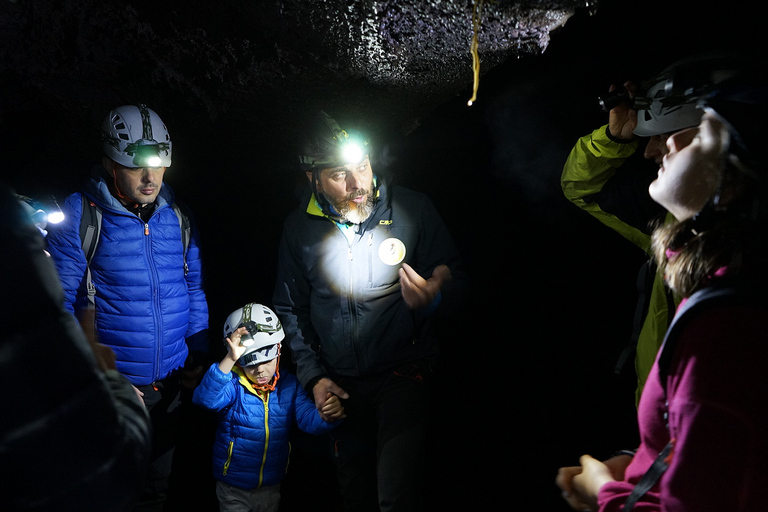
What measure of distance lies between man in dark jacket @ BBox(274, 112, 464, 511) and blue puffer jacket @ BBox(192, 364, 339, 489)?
0.87 ft

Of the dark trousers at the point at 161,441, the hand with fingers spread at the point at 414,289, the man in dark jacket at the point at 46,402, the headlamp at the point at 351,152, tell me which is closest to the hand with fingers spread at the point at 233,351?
the dark trousers at the point at 161,441

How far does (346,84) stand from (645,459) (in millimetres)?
3411

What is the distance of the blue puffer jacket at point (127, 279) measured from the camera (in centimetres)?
325

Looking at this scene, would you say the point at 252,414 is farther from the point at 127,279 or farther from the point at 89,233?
the point at 89,233

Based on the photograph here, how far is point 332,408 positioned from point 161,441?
165 centimetres

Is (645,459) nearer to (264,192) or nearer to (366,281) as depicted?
(366,281)

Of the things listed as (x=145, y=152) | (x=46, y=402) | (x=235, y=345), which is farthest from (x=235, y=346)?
(x=46, y=402)

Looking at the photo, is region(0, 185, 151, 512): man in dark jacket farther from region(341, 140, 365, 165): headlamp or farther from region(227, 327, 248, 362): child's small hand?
region(341, 140, 365, 165): headlamp

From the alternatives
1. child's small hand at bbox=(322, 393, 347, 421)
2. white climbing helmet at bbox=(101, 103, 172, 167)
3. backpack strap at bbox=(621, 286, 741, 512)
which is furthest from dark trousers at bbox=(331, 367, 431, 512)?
white climbing helmet at bbox=(101, 103, 172, 167)

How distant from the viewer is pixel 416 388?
11.0ft

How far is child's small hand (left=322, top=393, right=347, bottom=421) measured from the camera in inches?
132

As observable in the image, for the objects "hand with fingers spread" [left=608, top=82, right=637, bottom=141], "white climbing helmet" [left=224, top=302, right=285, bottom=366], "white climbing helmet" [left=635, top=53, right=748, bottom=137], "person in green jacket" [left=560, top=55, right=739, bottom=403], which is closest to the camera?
"white climbing helmet" [left=635, top=53, right=748, bottom=137]

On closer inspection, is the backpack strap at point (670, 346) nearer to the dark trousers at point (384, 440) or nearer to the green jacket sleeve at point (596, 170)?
the green jacket sleeve at point (596, 170)

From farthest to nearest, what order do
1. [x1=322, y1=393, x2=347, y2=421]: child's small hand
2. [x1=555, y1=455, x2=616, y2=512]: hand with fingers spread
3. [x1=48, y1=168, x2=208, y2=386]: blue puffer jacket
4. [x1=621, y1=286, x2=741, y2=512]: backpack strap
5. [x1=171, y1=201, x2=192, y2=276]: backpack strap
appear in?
[x1=171, y1=201, x2=192, y2=276]: backpack strap, [x1=322, y1=393, x2=347, y2=421]: child's small hand, [x1=48, y1=168, x2=208, y2=386]: blue puffer jacket, [x1=555, y1=455, x2=616, y2=512]: hand with fingers spread, [x1=621, y1=286, x2=741, y2=512]: backpack strap
